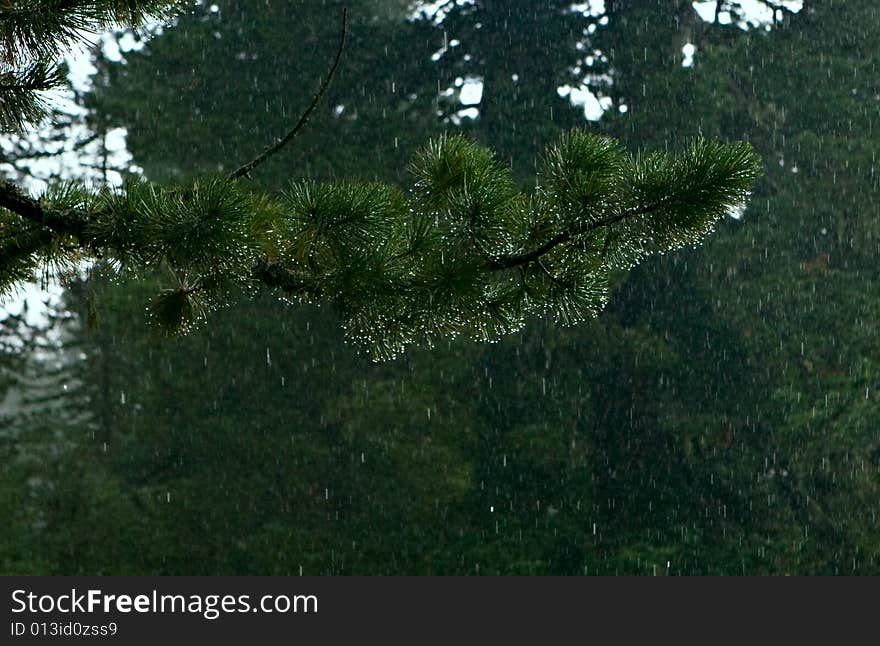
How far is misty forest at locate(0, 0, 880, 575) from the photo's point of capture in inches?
325

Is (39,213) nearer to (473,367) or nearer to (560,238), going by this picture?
(560,238)

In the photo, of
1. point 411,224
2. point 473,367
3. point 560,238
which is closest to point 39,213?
point 411,224

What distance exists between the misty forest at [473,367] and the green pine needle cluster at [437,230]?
16.9ft

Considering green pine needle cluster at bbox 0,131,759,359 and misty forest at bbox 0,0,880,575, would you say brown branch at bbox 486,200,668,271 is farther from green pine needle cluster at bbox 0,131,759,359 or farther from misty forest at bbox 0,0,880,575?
misty forest at bbox 0,0,880,575

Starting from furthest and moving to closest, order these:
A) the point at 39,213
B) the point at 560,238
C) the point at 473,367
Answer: the point at 473,367 → the point at 39,213 → the point at 560,238

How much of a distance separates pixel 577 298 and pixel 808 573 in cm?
624

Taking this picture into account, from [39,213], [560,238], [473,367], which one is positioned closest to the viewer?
[560,238]

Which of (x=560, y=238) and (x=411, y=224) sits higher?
(x=411, y=224)

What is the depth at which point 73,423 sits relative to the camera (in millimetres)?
8523

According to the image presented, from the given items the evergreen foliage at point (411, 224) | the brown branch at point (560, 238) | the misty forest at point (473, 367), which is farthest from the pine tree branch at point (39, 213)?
the misty forest at point (473, 367)

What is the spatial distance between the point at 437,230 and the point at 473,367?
6094 mm

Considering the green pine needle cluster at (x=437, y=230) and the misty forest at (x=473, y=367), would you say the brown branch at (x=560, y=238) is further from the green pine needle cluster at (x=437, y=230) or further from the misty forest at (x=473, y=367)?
the misty forest at (x=473, y=367)

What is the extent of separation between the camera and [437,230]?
8.69ft

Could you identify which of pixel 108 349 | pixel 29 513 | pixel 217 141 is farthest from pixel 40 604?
pixel 217 141
